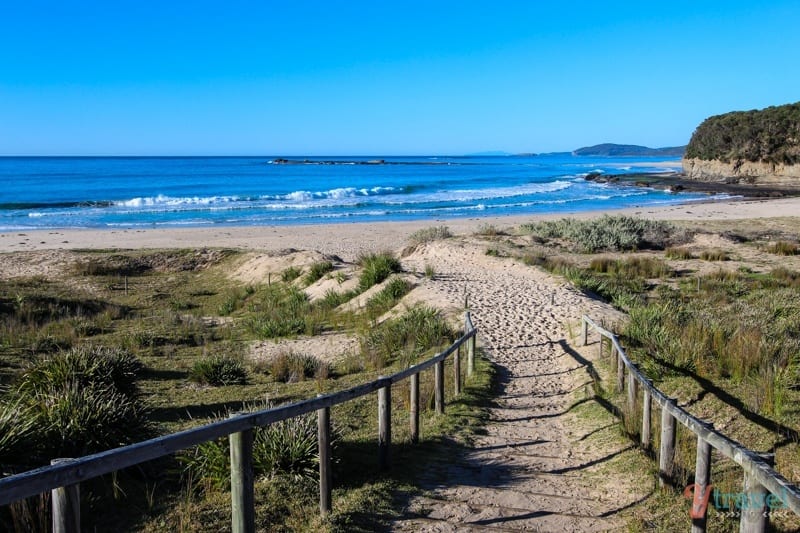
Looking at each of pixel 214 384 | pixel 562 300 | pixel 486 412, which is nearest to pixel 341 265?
pixel 562 300

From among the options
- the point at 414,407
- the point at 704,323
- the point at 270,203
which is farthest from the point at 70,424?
the point at 270,203

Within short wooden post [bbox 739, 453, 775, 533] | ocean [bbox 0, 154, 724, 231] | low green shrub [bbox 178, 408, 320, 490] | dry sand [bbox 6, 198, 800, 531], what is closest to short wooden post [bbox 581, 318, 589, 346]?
dry sand [bbox 6, 198, 800, 531]

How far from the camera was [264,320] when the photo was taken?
15.6 metres

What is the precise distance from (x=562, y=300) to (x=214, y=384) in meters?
8.17

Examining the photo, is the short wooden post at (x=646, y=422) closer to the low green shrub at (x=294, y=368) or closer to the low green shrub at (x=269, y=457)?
the low green shrub at (x=269, y=457)

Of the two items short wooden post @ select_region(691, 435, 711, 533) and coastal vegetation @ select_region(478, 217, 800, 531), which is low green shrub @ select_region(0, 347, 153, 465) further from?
short wooden post @ select_region(691, 435, 711, 533)

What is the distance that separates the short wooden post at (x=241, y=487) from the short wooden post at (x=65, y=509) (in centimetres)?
99

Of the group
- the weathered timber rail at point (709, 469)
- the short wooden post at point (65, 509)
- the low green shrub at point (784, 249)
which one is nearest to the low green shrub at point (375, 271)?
the weathered timber rail at point (709, 469)

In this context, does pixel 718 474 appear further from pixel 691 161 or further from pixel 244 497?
pixel 691 161

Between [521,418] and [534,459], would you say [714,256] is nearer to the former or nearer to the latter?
[521,418]

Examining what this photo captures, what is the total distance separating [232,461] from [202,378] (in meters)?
6.31

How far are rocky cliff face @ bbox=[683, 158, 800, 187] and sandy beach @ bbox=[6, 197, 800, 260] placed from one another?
1044 inches

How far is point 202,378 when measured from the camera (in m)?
10.2

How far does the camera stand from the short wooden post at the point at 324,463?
16.1 feet
